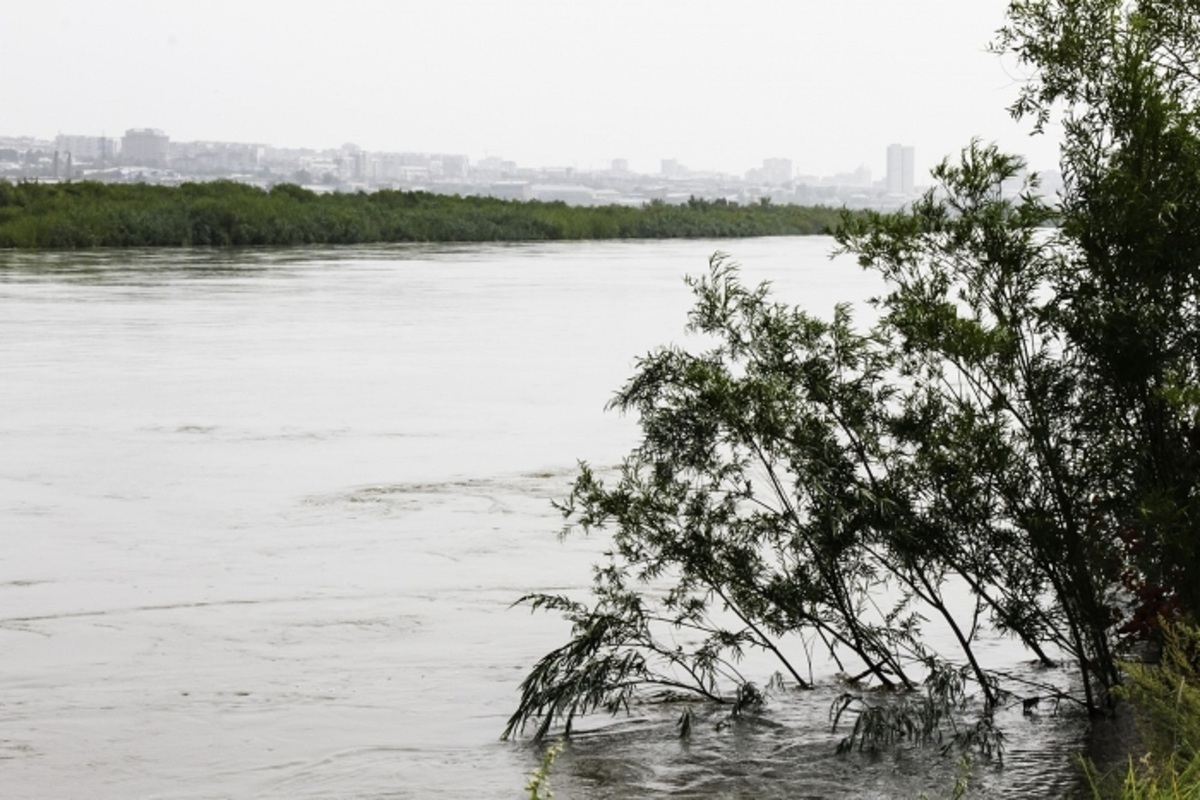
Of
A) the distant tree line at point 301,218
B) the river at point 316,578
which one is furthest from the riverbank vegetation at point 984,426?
the distant tree line at point 301,218

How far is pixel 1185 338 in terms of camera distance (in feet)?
23.4

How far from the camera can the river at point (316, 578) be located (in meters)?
7.44

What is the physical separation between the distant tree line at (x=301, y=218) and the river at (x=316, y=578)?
2426 centimetres

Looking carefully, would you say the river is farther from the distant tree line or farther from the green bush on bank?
the distant tree line

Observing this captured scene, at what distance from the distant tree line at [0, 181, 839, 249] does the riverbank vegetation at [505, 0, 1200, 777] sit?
112 feet

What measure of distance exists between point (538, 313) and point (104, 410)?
1228 cm

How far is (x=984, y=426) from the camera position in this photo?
741 centimetres

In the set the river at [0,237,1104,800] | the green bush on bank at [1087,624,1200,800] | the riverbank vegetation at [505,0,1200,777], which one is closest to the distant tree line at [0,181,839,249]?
the river at [0,237,1104,800]

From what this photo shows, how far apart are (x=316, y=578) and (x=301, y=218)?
44615 millimetres

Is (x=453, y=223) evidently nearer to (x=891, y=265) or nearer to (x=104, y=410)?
(x=104, y=410)

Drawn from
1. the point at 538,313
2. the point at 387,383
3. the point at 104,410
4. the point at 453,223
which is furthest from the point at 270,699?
the point at 453,223

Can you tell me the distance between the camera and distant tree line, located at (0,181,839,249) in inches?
1897

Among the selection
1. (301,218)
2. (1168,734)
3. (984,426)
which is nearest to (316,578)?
(984,426)

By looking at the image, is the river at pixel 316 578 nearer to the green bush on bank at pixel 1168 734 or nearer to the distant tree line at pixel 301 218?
the green bush on bank at pixel 1168 734
